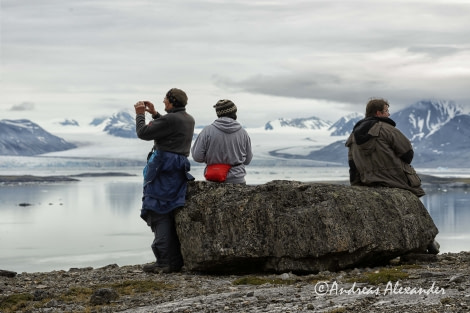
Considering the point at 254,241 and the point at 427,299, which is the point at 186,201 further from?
the point at 427,299

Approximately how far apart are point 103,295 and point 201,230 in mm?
1849

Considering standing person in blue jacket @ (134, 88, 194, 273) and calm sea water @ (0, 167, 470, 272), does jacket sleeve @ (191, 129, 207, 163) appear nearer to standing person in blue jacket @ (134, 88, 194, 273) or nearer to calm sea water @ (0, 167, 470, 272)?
standing person in blue jacket @ (134, 88, 194, 273)

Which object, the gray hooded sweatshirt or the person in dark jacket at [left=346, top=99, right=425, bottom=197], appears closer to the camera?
the gray hooded sweatshirt

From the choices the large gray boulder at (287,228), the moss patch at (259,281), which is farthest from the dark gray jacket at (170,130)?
the moss patch at (259,281)

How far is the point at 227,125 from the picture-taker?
9023 millimetres

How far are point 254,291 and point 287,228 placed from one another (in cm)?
165

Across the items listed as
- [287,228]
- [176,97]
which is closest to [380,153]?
[287,228]

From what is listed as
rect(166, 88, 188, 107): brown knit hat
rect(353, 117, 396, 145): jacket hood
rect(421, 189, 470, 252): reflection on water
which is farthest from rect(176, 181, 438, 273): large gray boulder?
rect(421, 189, 470, 252): reflection on water

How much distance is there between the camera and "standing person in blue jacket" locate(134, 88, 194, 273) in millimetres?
8906

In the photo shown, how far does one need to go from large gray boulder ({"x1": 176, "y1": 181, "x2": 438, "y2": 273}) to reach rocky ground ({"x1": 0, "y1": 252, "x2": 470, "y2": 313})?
0.21 meters

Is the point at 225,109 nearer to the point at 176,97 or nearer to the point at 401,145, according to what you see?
the point at 176,97

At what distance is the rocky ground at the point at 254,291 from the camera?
20.3 feet

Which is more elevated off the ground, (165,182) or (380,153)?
(380,153)

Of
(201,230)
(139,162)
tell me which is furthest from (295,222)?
(139,162)
